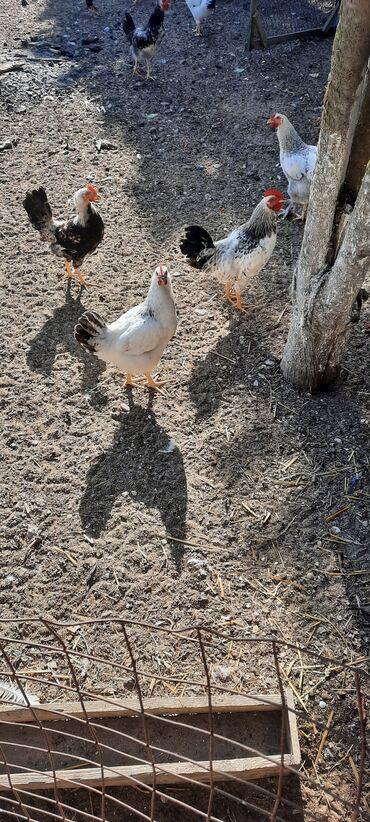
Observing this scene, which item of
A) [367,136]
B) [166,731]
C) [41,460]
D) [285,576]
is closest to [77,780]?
[166,731]

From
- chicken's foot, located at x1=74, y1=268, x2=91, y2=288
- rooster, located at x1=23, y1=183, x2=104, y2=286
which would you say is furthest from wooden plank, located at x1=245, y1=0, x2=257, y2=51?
chicken's foot, located at x1=74, y1=268, x2=91, y2=288

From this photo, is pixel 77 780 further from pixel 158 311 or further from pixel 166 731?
pixel 158 311

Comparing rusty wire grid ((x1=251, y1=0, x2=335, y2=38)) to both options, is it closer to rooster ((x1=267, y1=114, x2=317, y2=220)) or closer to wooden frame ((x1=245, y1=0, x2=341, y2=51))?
wooden frame ((x1=245, y1=0, x2=341, y2=51))

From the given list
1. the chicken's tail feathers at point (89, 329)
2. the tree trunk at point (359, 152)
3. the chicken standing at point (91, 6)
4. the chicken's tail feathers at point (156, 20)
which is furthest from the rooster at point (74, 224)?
the chicken standing at point (91, 6)

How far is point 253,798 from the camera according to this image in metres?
2.92

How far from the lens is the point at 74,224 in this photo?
554 cm

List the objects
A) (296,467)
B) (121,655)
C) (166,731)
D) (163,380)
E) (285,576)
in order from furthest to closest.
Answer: (163,380), (296,467), (285,576), (121,655), (166,731)

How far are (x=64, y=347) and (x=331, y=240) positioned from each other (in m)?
2.44

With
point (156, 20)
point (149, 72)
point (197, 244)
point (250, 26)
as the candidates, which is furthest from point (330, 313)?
point (250, 26)

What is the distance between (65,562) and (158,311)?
1857 mm

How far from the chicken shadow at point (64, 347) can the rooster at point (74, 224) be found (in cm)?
44

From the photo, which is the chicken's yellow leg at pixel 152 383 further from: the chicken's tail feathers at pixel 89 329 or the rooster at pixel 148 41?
the rooster at pixel 148 41

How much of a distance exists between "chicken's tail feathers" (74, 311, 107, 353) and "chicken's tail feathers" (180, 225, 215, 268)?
4.22 ft

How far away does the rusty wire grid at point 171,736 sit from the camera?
9.23ft
